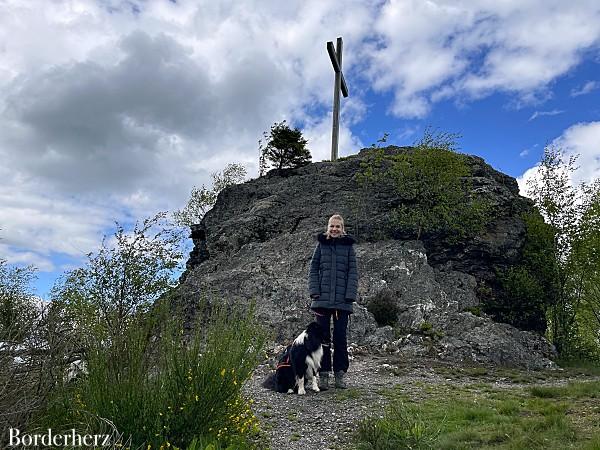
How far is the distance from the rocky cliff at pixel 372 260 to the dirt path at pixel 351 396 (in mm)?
1286

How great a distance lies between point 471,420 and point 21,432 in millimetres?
5037

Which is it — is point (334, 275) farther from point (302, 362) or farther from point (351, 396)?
point (351, 396)

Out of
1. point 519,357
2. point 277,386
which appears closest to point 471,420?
point 277,386

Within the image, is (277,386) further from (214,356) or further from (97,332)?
(97,332)

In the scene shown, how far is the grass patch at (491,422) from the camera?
5.45 m

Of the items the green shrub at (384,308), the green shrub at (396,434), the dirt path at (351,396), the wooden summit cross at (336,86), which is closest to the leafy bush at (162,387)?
the dirt path at (351,396)

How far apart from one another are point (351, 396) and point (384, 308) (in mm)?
6537

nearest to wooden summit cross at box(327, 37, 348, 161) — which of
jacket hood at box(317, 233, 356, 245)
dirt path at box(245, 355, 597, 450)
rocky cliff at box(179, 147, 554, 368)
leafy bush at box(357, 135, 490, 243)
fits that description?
rocky cliff at box(179, 147, 554, 368)

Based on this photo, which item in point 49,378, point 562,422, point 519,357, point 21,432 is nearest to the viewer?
point 21,432

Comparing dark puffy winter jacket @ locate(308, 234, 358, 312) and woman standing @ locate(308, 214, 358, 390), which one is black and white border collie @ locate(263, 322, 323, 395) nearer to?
woman standing @ locate(308, 214, 358, 390)

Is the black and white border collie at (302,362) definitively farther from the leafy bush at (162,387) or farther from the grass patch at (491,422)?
the leafy bush at (162,387)

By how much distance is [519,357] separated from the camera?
1270cm

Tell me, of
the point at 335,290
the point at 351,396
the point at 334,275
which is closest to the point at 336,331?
the point at 335,290

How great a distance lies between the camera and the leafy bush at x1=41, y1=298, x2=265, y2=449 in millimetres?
4684
